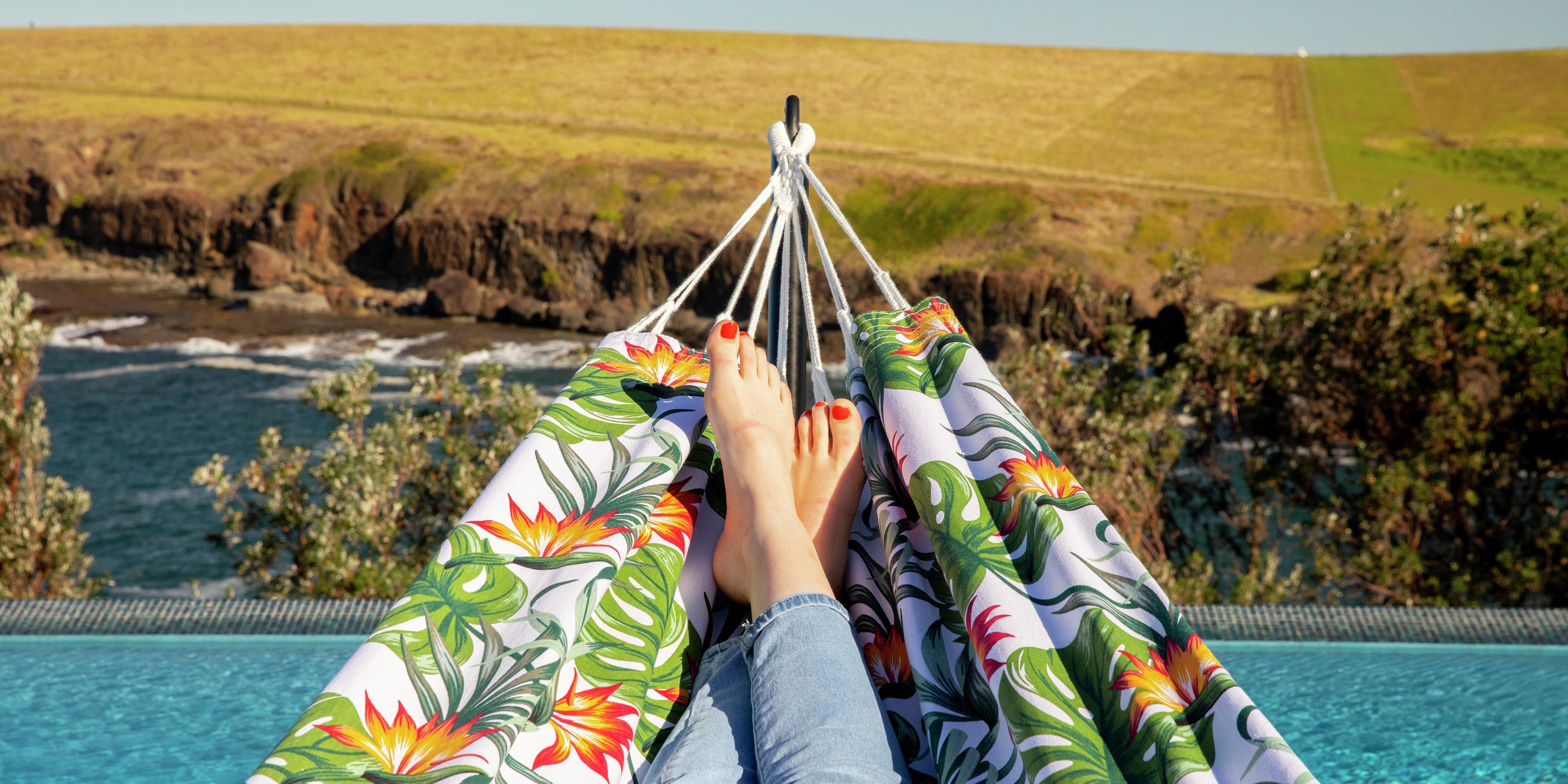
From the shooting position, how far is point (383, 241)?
1602cm

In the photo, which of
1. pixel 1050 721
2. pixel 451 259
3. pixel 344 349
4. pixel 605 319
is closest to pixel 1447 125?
pixel 605 319

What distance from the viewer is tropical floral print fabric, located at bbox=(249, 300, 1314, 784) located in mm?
771

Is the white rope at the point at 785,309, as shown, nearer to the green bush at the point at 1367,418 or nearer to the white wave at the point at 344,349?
the green bush at the point at 1367,418

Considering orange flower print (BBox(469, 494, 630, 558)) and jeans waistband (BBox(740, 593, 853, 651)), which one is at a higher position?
orange flower print (BBox(469, 494, 630, 558))

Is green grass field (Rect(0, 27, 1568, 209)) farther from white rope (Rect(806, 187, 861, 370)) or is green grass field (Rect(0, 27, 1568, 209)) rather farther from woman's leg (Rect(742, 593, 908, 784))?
woman's leg (Rect(742, 593, 908, 784))

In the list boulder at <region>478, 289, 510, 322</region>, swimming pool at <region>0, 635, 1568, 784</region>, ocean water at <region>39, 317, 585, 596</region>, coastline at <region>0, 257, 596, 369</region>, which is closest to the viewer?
swimming pool at <region>0, 635, 1568, 784</region>

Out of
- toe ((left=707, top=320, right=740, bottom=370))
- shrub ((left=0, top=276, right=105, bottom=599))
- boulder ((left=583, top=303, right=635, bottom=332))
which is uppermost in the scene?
toe ((left=707, top=320, right=740, bottom=370))

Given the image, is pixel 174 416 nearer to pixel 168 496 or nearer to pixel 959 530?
pixel 168 496

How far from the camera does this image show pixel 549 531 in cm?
104

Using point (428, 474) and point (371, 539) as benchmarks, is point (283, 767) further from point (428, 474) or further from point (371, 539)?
point (428, 474)

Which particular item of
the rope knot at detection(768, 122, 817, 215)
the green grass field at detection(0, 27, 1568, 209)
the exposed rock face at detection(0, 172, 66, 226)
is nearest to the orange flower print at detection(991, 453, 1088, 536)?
the rope knot at detection(768, 122, 817, 215)

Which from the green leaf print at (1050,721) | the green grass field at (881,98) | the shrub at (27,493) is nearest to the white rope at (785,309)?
the green leaf print at (1050,721)

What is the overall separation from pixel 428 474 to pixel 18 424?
48.8 inches

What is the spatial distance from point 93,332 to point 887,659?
595 inches
